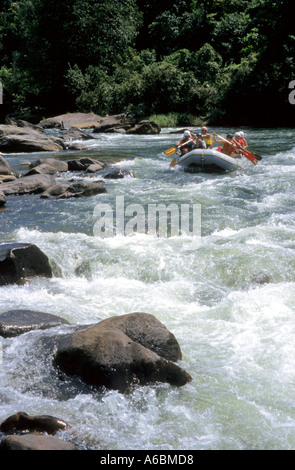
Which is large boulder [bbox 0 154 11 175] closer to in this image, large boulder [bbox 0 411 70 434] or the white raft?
the white raft

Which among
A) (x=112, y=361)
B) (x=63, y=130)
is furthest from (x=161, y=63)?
(x=112, y=361)

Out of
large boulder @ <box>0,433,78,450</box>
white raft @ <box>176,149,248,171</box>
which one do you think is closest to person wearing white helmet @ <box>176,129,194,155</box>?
white raft @ <box>176,149,248,171</box>

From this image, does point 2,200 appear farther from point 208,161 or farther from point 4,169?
point 208,161

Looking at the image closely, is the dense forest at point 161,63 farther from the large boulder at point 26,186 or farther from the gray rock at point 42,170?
the large boulder at point 26,186

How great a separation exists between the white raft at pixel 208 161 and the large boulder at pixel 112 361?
9.29 meters

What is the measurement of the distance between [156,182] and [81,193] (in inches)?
85.4

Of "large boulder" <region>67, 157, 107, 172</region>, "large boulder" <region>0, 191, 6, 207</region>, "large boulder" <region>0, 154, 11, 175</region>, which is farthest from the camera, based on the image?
"large boulder" <region>67, 157, 107, 172</region>

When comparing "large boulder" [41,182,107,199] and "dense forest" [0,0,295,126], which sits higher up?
"dense forest" [0,0,295,126]

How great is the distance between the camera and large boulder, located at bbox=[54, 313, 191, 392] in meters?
3.92

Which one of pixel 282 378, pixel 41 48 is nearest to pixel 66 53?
pixel 41 48

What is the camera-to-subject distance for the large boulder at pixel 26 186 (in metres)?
10.9

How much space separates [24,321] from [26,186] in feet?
21.7

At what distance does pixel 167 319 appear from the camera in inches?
213

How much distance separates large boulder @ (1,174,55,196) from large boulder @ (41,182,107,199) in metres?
0.34
